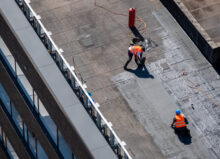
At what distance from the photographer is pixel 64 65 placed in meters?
39.2

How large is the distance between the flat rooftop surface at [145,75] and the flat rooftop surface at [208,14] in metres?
1.42

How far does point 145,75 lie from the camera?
5222 centimetres


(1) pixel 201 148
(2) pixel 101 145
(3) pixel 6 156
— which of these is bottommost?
(1) pixel 201 148

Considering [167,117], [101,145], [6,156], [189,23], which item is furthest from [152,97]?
[101,145]

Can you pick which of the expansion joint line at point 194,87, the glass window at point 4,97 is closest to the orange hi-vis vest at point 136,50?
the expansion joint line at point 194,87

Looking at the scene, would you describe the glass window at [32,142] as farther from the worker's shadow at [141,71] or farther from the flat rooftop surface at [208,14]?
the flat rooftop surface at [208,14]

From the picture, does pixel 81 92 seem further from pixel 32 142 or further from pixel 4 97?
pixel 4 97

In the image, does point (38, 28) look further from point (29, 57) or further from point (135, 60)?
point (135, 60)

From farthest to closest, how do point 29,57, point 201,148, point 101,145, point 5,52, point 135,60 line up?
point 135,60 < point 201,148 < point 5,52 < point 29,57 < point 101,145

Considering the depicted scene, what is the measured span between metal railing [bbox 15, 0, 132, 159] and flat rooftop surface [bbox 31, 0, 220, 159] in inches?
391

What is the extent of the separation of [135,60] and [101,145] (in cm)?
1823

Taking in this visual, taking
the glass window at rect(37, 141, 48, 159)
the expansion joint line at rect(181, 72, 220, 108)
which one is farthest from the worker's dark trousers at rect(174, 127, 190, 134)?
the glass window at rect(37, 141, 48, 159)

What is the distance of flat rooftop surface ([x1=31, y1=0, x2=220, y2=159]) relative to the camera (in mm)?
48281

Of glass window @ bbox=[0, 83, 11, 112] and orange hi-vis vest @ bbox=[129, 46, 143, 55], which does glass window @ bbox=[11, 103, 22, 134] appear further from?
orange hi-vis vest @ bbox=[129, 46, 143, 55]
